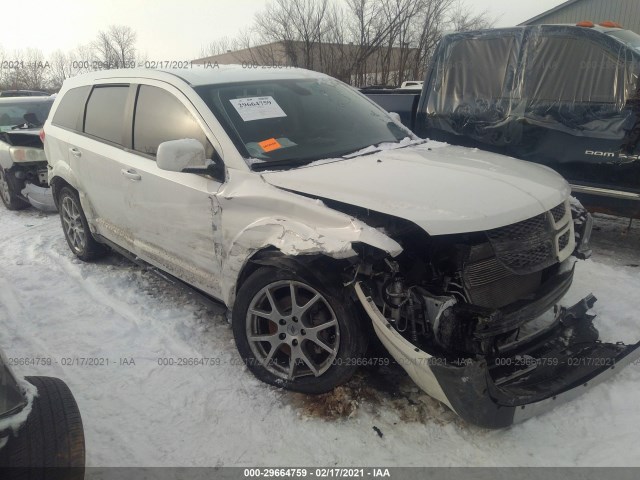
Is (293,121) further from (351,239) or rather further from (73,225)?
(73,225)

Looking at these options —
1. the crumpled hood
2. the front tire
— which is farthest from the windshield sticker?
the front tire

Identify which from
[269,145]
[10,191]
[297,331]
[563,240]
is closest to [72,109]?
[269,145]

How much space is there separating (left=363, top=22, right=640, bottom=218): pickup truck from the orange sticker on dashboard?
2.83m

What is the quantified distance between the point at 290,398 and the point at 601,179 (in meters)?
3.68

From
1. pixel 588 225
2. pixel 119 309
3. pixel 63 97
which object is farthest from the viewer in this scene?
pixel 63 97

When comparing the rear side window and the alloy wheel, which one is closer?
the rear side window

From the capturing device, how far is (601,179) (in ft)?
15.1

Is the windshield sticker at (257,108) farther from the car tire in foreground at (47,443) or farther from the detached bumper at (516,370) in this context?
the car tire in foreground at (47,443)

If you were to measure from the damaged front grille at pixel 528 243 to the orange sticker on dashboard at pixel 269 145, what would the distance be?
1.43 meters

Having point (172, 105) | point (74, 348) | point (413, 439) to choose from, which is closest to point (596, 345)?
point (413, 439)

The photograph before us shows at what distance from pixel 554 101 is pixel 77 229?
4985 mm

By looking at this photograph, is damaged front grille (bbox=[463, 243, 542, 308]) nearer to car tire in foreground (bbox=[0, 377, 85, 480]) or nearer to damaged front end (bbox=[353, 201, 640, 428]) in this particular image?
damaged front end (bbox=[353, 201, 640, 428])

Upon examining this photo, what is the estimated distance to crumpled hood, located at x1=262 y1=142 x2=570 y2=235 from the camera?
2.35 metres

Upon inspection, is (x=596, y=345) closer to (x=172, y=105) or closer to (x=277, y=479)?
(x=277, y=479)
